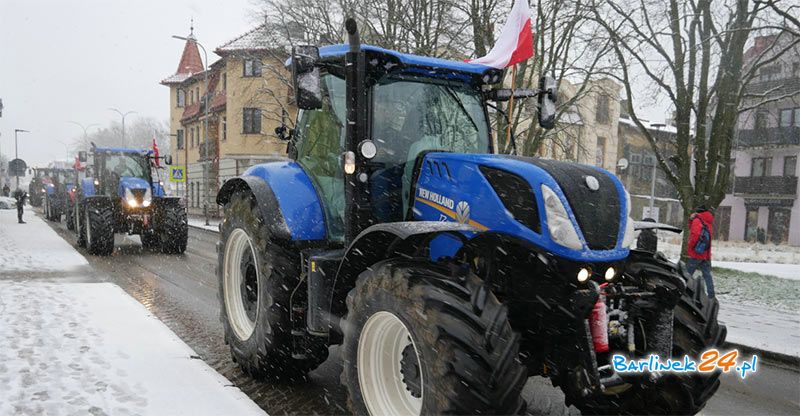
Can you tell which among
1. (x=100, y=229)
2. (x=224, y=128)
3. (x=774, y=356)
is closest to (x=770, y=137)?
(x=224, y=128)

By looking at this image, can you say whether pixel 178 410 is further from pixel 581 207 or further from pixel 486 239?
pixel 581 207

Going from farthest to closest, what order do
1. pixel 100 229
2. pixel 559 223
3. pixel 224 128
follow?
1. pixel 224 128
2. pixel 100 229
3. pixel 559 223

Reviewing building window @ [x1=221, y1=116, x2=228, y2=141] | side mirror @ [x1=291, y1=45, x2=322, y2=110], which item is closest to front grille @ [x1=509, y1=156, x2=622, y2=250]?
side mirror @ [x1=291, y1=45, x2=322, y2=110]

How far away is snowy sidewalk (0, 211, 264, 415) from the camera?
3.92m

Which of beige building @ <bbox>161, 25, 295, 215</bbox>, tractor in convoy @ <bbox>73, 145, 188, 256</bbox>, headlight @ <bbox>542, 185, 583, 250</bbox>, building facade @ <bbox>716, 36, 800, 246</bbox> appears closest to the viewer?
headlight @ <bbox>542, 185, 583, 250</bbox>

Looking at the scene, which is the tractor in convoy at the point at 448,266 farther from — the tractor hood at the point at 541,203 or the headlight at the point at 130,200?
the headlight at the point at 130,200

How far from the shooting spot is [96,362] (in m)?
4.80

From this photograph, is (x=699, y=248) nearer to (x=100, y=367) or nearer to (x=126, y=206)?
(x=100, y=367)

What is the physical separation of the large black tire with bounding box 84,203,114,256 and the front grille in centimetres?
1178

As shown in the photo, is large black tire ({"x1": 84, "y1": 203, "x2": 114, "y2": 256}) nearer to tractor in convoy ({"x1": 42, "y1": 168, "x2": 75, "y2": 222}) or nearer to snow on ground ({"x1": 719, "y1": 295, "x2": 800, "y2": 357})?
snow on ground ({"x1": 719, "y1": 295, "x2": 800, "y2": 357})

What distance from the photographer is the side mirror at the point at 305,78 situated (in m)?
3.71

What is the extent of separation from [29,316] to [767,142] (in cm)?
3937

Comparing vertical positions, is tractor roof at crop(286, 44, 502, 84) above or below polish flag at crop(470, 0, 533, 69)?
below

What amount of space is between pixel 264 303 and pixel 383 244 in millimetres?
1381
